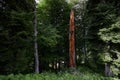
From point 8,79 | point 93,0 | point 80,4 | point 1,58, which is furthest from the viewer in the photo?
point 80,4

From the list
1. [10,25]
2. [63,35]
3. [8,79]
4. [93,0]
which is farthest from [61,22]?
[8,79]

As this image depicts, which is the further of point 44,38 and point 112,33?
point 44,38

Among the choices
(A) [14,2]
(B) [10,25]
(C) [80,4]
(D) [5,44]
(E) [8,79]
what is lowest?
(E) [8,79]

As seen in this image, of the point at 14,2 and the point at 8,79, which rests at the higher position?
the point at 14,2

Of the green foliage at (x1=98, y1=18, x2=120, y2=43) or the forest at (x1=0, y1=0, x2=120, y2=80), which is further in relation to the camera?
the green foliage at (x1=98, y1=18, x2=120, y2=43)

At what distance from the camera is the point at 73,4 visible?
17234 mm

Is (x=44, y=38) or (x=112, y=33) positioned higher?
(x=112, y=33)

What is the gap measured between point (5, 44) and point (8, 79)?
4483 millimetres

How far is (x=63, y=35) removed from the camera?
1669 cm

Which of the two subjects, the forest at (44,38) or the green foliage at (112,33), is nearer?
the forest at (44,38)

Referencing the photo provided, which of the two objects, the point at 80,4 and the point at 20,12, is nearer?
the point at 20,12

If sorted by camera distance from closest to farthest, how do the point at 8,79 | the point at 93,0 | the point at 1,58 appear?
the point at 8,79 < the point at 1,58 < the point at 93,0

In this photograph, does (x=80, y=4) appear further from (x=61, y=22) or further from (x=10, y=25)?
(x=10, y=25)

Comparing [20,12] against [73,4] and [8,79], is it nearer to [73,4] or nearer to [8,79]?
[8,79]
